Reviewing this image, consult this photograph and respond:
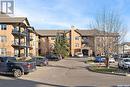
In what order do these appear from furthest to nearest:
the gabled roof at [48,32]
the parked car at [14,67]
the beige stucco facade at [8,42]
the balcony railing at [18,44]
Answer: the gabled roof at [48,32] < the balcony railing at [18,44] < the beige stucco facade at [8,42] < the parked car at [14,67]

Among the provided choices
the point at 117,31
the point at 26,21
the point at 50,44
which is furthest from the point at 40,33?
the point at 117,31

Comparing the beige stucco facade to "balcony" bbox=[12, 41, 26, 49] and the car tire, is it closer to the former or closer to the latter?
"balcony" bbox=[12, 41, 26, 49]

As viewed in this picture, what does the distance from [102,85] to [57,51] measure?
6746 cm

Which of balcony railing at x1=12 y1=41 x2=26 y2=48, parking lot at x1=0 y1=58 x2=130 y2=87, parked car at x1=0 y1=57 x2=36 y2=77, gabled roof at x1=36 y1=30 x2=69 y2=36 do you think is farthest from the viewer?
gabled roof at x1=36 y1=30 x2=69 y2=36

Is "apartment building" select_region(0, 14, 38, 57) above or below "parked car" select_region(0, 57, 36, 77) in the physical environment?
above

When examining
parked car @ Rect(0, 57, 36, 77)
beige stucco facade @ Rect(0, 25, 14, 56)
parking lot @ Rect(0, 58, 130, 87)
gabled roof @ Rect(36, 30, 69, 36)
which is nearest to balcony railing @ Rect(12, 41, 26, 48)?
beige stucco facade @ Rect(0, 25, 14, 56)

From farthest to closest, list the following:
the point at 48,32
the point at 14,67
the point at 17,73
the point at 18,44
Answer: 1. the point at 48,32
2. the point at 18,44
3. the point at 14,67
4. the point at 17,73

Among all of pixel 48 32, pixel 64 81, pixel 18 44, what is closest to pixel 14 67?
pixel 64 81

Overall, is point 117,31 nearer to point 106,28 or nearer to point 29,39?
point 106,28

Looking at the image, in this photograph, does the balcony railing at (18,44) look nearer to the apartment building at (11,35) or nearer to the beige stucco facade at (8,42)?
the apartment building at (11,35)

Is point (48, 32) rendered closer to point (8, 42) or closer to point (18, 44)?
point (18, 44)

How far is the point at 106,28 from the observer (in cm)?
4141

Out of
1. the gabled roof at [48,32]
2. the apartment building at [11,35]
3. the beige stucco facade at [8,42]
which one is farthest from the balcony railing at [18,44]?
the gabled roof at [48,32]

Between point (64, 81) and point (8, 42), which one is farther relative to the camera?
point (8, 42)
